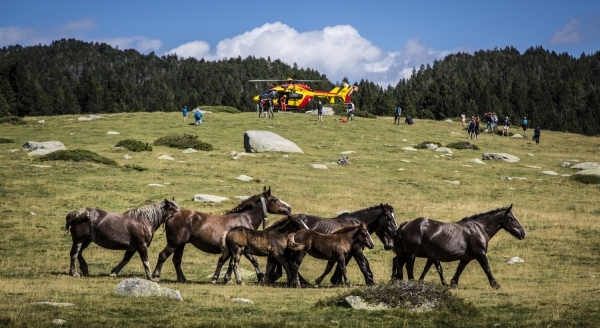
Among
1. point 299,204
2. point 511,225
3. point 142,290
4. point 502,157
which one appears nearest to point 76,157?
point 299,204

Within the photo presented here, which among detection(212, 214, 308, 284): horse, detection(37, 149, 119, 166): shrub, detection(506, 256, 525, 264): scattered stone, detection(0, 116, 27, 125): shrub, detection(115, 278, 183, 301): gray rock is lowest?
detection(506, 256, 525, 264): scattered stone

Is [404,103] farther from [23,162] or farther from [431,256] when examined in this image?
[431,256]

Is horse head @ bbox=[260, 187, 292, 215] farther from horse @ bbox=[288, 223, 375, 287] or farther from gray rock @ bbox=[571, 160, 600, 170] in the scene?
gray rock @ bbox=[571, 160, 600, 170]

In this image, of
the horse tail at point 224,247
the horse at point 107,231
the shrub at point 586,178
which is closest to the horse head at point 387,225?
the horse tail at point 224,247

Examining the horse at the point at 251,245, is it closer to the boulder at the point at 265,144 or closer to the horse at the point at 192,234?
the horse at the point at 192,234

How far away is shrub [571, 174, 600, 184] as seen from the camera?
5084 cm

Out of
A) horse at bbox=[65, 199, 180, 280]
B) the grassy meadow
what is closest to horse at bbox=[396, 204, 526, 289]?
the grassy meadow

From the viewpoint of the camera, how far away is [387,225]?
21766mm

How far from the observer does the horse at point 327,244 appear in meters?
20.2

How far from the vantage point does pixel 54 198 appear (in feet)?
119

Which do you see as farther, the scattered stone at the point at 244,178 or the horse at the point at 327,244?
the scattered stone at the point at 244,178

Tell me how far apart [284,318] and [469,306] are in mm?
4179

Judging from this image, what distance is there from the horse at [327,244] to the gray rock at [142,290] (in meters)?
4.61

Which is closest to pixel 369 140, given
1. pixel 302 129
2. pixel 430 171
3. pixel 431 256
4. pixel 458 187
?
pixel 302 129
